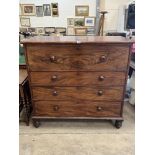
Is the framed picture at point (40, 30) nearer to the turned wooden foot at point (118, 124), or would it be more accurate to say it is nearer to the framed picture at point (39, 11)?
the framed picture at point (39, 11)

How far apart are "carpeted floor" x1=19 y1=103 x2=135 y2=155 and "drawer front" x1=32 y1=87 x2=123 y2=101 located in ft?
1.13

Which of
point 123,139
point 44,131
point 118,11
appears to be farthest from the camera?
point 118,11

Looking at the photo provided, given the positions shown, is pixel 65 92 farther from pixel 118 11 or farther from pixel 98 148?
pixel 118 11

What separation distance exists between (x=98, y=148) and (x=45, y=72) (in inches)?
32.4

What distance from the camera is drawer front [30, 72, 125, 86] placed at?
1.63 metres

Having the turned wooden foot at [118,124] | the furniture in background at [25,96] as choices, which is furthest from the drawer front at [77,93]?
the turned wooden foot at [118,124]

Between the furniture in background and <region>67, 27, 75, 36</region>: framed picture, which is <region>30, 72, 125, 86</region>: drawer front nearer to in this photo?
the furniture in background

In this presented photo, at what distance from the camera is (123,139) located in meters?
1.69

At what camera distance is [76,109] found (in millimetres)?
1766

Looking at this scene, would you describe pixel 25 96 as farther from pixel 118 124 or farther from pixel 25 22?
pixel 25 22

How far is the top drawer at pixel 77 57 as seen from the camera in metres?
1.54

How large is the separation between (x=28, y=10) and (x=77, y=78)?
2.11 meters

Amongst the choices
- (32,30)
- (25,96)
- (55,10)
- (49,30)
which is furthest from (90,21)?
(25,96)
